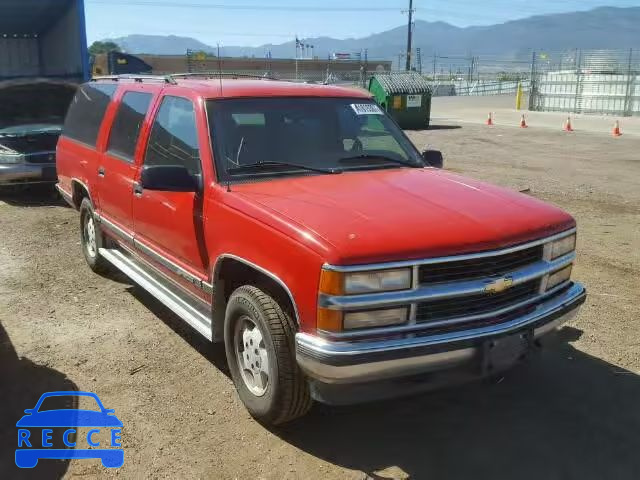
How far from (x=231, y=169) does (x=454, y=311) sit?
1.65 metres

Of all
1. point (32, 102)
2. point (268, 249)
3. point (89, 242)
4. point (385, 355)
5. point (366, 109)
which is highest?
point (366, 109)

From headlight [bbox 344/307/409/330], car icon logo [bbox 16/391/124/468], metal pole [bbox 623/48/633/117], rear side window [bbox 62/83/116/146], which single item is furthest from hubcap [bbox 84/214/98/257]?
metal pole [bbox 623/48/633/117]

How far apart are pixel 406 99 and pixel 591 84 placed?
12.8m

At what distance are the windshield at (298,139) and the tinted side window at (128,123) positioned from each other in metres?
1.05

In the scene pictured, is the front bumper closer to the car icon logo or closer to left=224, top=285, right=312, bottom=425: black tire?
the car icon logo

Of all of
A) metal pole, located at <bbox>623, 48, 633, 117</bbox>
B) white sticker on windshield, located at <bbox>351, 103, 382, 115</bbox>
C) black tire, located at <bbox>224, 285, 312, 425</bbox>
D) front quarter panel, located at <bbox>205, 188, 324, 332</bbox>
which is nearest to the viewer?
front quarter panel, located at <bbox>205, 188, 324, 332</bbox>

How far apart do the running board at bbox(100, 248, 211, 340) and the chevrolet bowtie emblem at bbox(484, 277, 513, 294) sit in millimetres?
1763

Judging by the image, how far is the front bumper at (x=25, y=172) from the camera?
922 cm

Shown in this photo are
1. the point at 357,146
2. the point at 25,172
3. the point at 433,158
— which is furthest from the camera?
the point at 25,172

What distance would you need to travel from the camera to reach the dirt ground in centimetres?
323

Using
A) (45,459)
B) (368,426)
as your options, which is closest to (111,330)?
(45,459)

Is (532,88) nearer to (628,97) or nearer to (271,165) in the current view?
(628,97)

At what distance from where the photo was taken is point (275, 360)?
10.5ft

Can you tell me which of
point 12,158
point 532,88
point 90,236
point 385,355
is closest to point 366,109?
point 385,355
